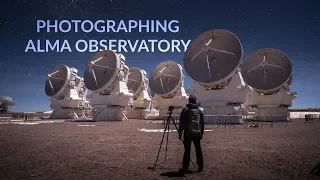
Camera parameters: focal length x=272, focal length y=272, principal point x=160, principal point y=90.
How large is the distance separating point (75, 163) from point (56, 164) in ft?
1.88

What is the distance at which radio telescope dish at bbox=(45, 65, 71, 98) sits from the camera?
46.2m

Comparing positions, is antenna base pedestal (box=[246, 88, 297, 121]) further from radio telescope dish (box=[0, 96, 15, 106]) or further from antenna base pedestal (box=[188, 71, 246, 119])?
radio telescope dish (box=[0, 96, 15, 106])

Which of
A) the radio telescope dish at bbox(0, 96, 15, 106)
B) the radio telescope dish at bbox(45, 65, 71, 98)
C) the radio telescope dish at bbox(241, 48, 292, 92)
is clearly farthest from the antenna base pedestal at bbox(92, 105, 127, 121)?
the radio telescope dish at bbox(0, 96, 15, 106)

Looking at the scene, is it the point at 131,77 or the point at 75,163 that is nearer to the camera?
the point at 75,163

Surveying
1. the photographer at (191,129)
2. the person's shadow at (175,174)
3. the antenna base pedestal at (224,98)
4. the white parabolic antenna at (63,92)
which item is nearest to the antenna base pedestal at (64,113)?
the white parabolic antenna at (63,92)

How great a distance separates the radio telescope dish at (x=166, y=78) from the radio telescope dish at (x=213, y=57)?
1411 centimetres

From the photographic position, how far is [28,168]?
8023 millimetres

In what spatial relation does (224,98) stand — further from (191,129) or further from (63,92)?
(63,92)

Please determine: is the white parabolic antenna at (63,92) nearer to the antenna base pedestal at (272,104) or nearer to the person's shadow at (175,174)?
the antenna base pedestal at (272,104)

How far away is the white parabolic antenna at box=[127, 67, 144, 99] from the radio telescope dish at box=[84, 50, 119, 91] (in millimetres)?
12416

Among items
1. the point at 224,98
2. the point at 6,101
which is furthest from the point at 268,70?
the point at 6,101

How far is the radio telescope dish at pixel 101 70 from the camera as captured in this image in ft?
123

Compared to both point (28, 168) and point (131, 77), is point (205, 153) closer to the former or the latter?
point (28, 168)

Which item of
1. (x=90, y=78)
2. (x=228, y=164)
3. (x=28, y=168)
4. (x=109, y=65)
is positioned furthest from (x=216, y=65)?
(x=28, y=168)
